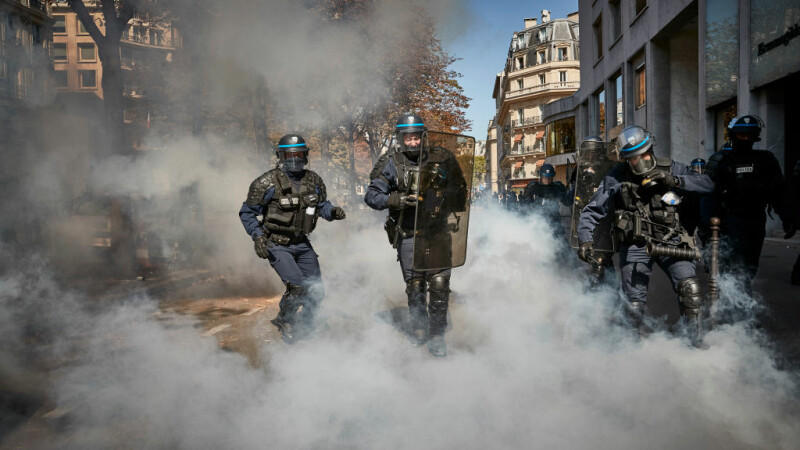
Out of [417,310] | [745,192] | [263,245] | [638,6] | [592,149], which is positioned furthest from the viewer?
[638,6]

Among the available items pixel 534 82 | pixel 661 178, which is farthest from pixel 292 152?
pixel 534 82

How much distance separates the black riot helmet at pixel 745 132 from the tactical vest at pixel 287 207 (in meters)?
3.07

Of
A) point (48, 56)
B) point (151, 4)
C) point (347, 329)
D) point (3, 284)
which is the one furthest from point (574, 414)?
point (48, 56)

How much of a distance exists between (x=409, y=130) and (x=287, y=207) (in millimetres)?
1132

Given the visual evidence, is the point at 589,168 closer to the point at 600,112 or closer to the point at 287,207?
the point at 287,207

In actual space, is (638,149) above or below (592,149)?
below

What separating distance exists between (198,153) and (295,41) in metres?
2.63

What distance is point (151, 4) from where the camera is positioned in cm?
835

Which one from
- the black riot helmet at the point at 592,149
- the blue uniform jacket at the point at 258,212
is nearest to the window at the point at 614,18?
the black riot helmet at the point at 592,149

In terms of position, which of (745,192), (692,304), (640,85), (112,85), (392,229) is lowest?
(692,304)

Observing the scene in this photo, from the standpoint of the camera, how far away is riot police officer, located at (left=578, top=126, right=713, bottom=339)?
345 cm

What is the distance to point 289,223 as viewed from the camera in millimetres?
4449

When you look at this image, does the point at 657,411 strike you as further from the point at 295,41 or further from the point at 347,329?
the point at 295,41

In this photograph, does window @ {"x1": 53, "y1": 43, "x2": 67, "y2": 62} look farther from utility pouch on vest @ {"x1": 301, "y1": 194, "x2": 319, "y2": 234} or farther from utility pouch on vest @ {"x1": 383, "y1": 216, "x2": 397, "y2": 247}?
utility pouch on vest @ {"x1": 383, "y1": 216, "x2": 397, "y2": 247}
